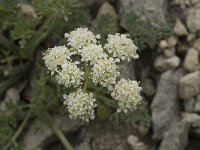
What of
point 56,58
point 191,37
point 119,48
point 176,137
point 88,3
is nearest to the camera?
point 56,58

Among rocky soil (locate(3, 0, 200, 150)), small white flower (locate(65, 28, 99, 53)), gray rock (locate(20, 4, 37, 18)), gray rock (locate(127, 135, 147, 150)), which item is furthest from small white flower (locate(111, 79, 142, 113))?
gray rock (locate(20, 4, 37, 18))

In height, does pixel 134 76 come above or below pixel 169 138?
above

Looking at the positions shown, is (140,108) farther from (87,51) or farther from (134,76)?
(87,51)

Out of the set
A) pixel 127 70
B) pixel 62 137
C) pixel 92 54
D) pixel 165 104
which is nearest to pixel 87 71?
pixel 92 54

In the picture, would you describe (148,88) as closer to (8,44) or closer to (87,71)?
(87,71)

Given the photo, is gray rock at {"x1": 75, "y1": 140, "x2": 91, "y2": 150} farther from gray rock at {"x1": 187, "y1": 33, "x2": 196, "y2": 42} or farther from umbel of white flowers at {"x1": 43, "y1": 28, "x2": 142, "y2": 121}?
gray rock at {"x1": 187, "y1": 33, "x2": 196, "y2": 42}

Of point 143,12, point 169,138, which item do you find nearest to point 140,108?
point 169,138
